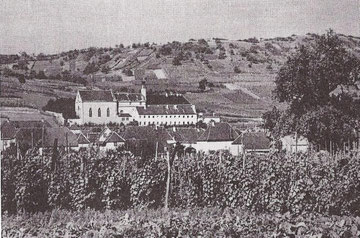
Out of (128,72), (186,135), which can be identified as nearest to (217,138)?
(186,135)

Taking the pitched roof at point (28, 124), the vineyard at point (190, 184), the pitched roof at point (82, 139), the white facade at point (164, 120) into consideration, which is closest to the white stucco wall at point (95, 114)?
the white facade at point (164, 120)

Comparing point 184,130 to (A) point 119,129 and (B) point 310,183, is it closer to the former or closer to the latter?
(A) point 119,129

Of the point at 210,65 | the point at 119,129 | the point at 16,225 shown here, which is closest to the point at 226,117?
the point at 119,129

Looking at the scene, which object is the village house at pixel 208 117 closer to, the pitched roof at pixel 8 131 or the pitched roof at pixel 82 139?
the pitched roof at pixel 82 139

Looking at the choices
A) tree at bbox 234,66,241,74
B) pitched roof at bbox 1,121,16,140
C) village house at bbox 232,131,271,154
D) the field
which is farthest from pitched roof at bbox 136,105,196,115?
tree at bbox 234,66,241,74

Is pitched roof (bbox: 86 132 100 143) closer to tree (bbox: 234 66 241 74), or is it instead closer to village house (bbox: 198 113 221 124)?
village house (bbox: 198 113 221 124)

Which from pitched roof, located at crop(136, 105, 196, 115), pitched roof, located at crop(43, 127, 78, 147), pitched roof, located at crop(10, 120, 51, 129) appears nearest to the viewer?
pitched roof, located at crop(10, 120, 51, 129)

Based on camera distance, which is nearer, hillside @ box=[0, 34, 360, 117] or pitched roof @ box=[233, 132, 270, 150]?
pitched roof @ box=[233, 132, 270, 150]
